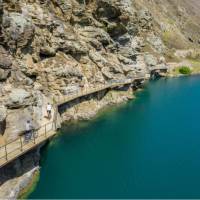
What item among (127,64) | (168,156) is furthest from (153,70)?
(168,156)

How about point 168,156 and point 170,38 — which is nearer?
point 168,156

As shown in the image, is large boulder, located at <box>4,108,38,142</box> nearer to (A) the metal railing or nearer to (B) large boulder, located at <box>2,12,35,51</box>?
(A) the metal railing

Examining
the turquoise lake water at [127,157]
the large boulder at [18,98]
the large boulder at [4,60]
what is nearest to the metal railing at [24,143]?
the large boulder at [18,98]

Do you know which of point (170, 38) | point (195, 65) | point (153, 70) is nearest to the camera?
point (153, 70)

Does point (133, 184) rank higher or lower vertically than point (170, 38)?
lower

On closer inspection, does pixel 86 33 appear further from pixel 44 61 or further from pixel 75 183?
pixel 75 183

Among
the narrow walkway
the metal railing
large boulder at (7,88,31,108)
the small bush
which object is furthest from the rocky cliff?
the small bush

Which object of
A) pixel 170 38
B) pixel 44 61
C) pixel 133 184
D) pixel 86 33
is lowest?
pixel 133 184

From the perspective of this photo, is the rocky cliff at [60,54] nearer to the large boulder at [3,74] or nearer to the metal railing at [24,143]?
the large boulder at [3,74]
